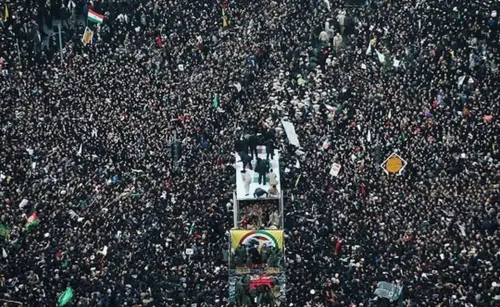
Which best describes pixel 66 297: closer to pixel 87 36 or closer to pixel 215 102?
pixel 215 102

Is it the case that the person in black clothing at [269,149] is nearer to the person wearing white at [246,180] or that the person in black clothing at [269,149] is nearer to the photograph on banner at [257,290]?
the person wearing white at [246,180]

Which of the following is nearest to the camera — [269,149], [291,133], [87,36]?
[269,149]

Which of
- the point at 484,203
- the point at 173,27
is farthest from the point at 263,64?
the point at 484,203

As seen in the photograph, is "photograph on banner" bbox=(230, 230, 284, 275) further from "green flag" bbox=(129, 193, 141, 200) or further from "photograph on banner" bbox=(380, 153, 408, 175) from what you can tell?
"photograph on banner" bbox=(380, 153, 408, 175)

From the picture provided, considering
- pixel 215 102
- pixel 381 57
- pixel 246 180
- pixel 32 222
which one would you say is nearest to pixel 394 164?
pixel 246 180

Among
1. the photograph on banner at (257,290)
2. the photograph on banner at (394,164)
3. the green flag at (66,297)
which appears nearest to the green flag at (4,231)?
the green flag at (66,297)

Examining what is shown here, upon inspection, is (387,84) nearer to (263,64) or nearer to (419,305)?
(263,64)
